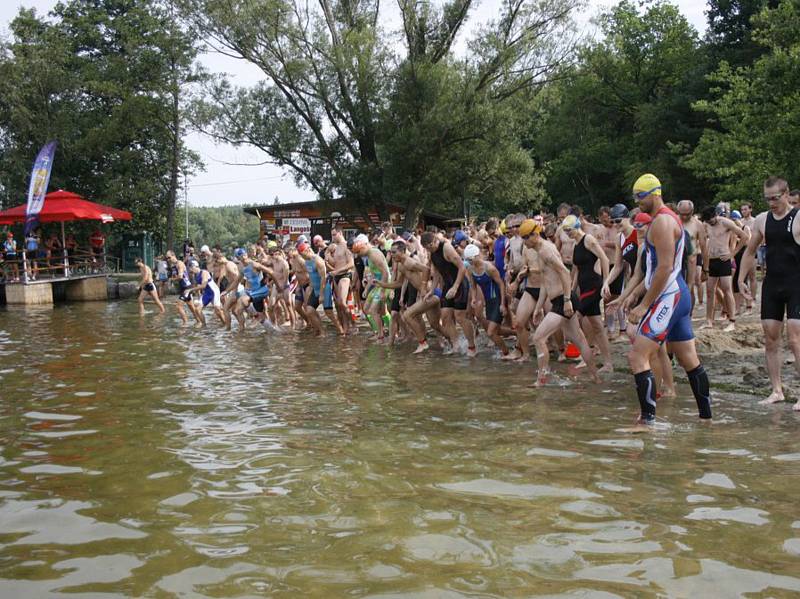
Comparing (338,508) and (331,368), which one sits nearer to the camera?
(338,508)

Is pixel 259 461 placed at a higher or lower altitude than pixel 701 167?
lower

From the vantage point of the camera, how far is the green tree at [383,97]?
1168 inches

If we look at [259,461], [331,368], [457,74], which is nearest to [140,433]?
[259,461]

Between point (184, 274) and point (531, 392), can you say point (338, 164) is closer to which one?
point (184, 274)

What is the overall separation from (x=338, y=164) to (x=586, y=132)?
28.5m

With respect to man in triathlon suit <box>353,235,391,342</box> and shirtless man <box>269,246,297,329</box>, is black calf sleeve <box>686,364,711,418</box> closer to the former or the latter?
man in triathlon suit <box>353,235,391,342</box>

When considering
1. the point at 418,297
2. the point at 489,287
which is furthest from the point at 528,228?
the point at 418,297

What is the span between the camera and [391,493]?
469cm

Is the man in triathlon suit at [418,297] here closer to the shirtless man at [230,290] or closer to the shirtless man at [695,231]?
the shirtless man at [695,231]

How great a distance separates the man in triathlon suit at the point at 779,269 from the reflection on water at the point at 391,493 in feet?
2.23

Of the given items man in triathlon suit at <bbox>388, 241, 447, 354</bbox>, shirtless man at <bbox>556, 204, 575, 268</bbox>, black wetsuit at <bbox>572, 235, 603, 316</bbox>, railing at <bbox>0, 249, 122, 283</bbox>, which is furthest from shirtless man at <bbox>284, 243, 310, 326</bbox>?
railing at <bbox>0, 249, 122, 283</bbox>

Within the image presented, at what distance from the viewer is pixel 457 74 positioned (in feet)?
97.8

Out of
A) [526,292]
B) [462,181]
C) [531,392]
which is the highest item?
[462,181]

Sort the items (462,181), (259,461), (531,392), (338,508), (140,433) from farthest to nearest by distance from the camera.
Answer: (462,181), (531,392), (140,433), (259,461), (338,508)
